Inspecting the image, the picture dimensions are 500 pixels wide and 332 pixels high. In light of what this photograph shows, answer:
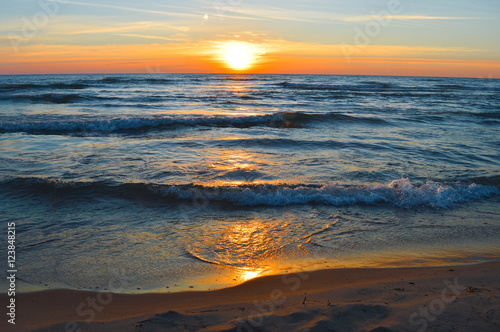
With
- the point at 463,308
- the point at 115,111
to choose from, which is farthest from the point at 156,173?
the point at 115,111

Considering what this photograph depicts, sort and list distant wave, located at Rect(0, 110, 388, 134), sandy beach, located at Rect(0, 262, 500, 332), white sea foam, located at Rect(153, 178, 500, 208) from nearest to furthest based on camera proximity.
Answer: sandy beach, located at Rect(0, 262, 500, 332), white sea foam, located at Rect(153, 178, 500, 208), distant wave, located at Rect(0, 110, 388, 134)

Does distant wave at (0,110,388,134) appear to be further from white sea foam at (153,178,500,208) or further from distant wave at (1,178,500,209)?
white sea foam at (153,178,500,208)

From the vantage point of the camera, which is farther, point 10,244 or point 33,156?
point 33,156

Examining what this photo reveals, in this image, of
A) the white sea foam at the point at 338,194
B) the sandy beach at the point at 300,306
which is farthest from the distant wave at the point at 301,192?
the sandy beach at the point at 300,306

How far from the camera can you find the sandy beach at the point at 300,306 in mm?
2793

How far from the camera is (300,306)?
3098 mm

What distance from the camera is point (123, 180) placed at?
7074mm

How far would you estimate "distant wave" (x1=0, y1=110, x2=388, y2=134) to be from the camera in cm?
1402

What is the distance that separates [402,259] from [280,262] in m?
1.55

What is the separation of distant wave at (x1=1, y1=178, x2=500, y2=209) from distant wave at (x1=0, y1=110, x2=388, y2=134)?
27.4 feet

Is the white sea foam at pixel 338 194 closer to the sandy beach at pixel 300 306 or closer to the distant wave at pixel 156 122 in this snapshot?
the sandy beach at pixel 300 306

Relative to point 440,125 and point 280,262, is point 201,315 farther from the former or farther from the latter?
point 440,125

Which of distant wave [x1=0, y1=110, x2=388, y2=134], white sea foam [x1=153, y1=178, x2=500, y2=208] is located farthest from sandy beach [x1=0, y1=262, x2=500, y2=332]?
distant wave [x1=0, y1=110, x2=388, y2=134]

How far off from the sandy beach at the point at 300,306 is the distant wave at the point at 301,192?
2.48 m
